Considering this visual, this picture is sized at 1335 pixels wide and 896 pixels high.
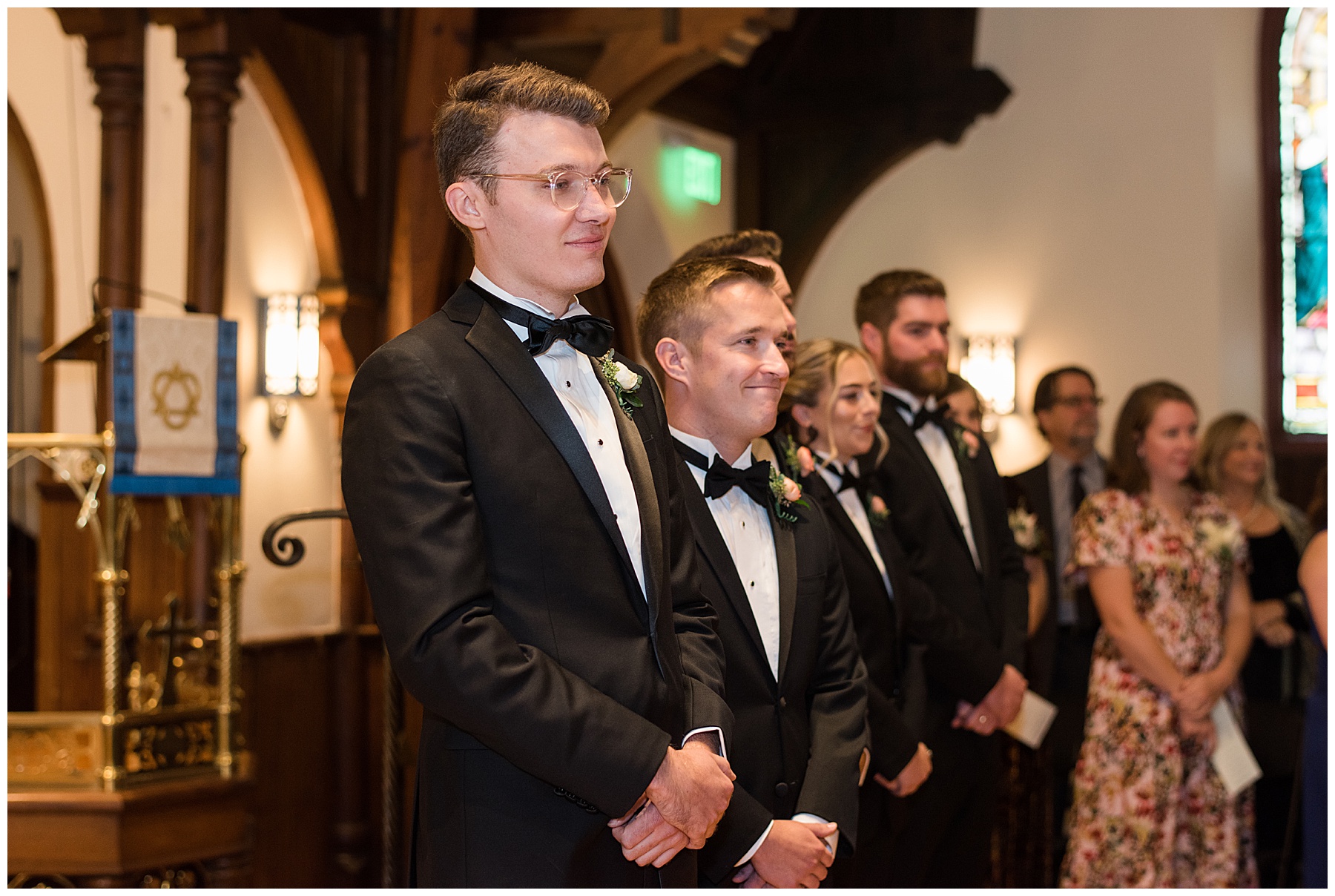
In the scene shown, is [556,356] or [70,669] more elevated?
[556,356]

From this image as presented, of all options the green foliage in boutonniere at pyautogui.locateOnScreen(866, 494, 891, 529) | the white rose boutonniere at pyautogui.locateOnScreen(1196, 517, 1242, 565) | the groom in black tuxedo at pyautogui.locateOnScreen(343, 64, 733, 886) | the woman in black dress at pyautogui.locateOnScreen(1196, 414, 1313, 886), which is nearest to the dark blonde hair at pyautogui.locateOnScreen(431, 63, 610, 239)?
the groom in black tuxedo at pyautogui.locateOnScreen(343, 64, 733, 886)

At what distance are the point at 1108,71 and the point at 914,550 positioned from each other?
5.14m

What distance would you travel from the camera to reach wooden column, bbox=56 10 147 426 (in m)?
4.91

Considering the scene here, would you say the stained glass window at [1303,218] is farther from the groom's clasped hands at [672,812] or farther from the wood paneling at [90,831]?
the groom's clasped hands at [672,812]

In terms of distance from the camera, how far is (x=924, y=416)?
3.38m

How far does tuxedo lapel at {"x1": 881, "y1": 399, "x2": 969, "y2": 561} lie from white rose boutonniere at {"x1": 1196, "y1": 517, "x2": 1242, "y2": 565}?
117 cm

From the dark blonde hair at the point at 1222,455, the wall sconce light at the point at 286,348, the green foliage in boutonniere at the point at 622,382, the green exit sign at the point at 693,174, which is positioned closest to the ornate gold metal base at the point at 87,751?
the wall sconce light at the point at 286,348

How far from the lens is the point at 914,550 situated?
128 inches

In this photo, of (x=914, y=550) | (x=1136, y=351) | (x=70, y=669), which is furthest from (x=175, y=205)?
(x=1136, y=351)

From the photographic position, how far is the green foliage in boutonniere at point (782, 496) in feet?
7.75

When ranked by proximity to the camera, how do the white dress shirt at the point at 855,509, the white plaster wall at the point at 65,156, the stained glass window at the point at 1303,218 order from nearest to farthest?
the white dress shirt at the point at 855,509
the white plaster wall at the point at 65,156
the stained glass window at the point at 1303,218

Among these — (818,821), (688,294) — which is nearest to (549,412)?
(688,294)

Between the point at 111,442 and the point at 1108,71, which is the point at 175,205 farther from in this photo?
the point at 1108,71

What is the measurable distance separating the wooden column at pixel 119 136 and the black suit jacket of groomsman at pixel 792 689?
340 cm
